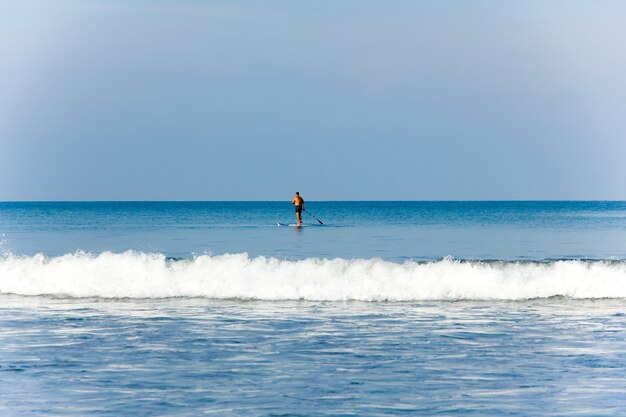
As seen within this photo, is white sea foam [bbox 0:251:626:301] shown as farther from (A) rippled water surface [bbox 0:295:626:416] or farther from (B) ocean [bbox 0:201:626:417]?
(A) rippled water surface [bbox 0:295:626:416]

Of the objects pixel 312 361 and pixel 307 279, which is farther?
pixel 307 279

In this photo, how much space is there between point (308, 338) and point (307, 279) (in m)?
7.40

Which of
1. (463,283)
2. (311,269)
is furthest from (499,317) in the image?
(311,269)

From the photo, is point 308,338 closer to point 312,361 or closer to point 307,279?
point 312,361

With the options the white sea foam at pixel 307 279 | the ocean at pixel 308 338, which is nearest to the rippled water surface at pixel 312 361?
the ocean at pixel 308 338

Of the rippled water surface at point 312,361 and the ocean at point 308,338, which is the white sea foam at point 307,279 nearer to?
the ocean at point 308,338

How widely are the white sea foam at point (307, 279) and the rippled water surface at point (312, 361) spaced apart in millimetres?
2646

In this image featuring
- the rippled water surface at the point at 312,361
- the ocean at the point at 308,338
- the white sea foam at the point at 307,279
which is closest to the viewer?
the rippled water surface at the point at 312,361

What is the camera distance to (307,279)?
2152 cm

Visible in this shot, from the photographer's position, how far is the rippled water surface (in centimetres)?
967

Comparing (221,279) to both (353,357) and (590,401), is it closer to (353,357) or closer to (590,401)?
(353,357)

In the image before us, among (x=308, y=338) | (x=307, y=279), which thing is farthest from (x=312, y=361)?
(x=307, y=279)

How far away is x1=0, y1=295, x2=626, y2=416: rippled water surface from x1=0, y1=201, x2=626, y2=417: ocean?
1.5 inches

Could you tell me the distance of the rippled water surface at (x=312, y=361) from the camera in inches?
381
